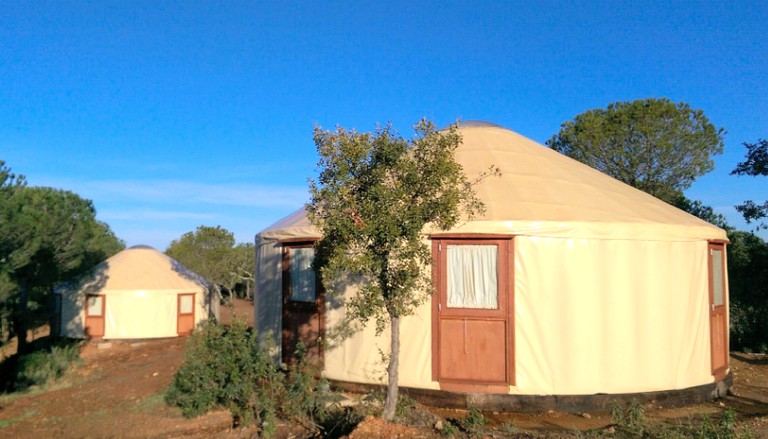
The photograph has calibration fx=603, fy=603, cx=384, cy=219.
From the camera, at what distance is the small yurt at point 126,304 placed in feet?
58.3

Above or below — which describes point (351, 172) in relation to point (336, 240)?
above

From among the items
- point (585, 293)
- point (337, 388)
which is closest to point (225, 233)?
point (337, 388)

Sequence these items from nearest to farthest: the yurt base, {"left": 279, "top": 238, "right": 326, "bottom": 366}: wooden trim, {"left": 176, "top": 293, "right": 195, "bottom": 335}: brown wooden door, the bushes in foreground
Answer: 1. the bushes in foreground
2. the yurt base
3. {"left": 279, "top": 238, "right": 326, "bottom": 366}: wooden trim
4. {"left": 176, "top": 293, "right": 195, "bottom": 335}: brown wooden door

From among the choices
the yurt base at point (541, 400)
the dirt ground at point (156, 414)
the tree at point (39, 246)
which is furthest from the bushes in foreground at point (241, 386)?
the tree at point (39, 246)

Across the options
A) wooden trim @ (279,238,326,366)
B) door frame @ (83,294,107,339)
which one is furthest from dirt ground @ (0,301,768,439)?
door frame @ (83,294,107,339)

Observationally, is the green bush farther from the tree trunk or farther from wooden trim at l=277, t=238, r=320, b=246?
the tree trunk

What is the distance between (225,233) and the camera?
26844 millimetres

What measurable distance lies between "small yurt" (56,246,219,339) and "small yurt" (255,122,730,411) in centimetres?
1211

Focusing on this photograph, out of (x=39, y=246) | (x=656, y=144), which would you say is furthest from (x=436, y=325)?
(x=656, y=144)

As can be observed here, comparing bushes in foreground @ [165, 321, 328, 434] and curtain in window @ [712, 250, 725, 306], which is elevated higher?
curtain in window @ [712, 250, 725, 306]

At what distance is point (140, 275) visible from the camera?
18.3 meters

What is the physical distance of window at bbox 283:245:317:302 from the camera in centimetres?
814

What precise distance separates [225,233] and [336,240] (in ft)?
74.8

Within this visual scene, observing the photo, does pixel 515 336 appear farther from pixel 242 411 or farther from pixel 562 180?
pixel 242 411
